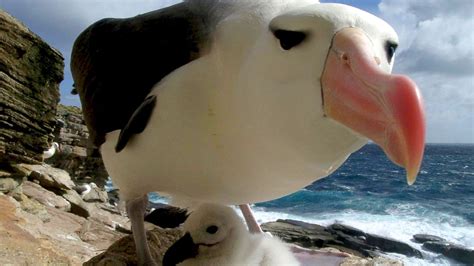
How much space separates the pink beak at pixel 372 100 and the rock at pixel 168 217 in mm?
2319

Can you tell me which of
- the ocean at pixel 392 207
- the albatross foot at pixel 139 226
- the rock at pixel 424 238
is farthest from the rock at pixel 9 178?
the rock at pixel 424 238

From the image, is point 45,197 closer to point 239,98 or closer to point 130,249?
point 130,249

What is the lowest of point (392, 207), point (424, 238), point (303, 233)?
point (392, 207)

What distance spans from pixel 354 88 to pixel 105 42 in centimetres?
181

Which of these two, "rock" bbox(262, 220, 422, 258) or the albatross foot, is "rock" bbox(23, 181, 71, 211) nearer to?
the albatross foot

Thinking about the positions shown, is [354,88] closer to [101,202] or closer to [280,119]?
[280,119]

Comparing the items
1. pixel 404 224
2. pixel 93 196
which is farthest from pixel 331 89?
pixel 404 224

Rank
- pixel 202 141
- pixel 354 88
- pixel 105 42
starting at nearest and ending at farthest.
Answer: pixel 354 88
pixel 202 141
pixel 105 42

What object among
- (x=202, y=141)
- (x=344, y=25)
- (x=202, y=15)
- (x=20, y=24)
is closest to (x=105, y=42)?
(x=202, y=15)

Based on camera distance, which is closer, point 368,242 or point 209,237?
point 209,237

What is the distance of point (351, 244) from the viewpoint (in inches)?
842

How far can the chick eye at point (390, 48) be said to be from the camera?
65.9 inches

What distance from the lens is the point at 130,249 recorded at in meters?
3.39

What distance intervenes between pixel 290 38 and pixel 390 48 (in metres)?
0.32
